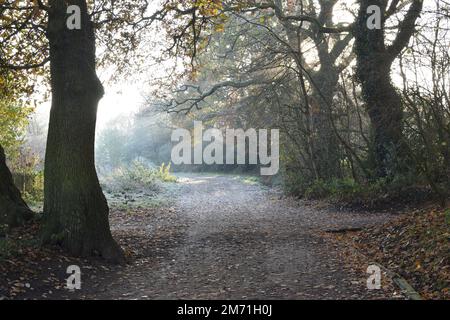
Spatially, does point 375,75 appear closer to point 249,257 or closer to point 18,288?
point 249,257

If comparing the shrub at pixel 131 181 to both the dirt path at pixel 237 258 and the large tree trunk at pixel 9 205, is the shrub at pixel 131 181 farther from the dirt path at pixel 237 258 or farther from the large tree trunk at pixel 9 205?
the large tree trunk at pixel 9 205

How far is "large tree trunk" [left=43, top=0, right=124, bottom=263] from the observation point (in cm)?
830

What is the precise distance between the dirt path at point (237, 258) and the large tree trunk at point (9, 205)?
2151mm

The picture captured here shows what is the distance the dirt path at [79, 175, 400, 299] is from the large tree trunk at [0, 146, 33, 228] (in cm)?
215

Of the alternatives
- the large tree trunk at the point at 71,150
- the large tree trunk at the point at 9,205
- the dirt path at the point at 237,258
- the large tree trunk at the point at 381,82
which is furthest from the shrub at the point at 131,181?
the large tree trunk at the point at 71,150

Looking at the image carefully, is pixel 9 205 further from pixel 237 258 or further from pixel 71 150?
pixel 237 258

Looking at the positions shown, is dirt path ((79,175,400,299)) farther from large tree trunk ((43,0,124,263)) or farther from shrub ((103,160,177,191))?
shrub ((103,160,177,191))

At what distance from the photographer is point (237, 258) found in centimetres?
880

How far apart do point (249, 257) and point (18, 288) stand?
4064mm

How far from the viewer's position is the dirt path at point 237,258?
22.1 ft

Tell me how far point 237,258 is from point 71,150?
360 cm

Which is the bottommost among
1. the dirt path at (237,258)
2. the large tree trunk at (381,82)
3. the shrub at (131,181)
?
the dirt path at (237,258)

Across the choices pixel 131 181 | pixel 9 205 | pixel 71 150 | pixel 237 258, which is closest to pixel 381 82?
pixel 237 258
